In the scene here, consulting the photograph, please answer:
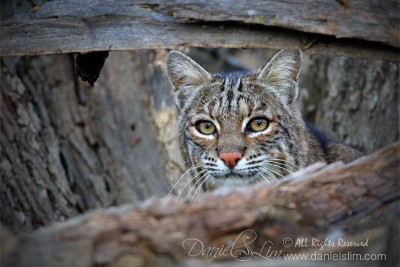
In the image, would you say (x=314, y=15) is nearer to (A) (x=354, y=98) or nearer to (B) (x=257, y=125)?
(B) (x=257, y=125)

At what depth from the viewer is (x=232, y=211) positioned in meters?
3.87

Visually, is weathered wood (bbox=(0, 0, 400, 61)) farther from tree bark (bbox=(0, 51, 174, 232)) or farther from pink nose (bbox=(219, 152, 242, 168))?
tree bark (bbox=(0, 51, 174, 232))

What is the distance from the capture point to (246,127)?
612cm

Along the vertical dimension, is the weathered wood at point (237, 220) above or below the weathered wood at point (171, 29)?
below

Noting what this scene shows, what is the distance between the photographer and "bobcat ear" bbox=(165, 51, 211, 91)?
6633 mm

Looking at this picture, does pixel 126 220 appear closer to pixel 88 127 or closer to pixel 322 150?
pixel 322 150

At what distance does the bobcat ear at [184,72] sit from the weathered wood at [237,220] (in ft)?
9.22

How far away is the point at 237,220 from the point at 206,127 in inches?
98.8

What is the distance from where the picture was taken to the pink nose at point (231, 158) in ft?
19.1

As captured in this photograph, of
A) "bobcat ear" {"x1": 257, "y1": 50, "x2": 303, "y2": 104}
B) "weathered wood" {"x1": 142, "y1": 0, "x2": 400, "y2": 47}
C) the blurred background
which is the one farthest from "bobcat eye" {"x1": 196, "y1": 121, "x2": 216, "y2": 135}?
the blurred background

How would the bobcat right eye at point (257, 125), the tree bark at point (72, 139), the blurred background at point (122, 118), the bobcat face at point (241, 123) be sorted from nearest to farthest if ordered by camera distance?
the bobcat face at point (241, 123), the bobcat right eye at point (257, 125), the tree bark at point (72, 139), the blurred background at point (122, 118)

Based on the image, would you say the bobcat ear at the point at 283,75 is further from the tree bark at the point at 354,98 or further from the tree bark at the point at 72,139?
the tree bark at the point at 72,139

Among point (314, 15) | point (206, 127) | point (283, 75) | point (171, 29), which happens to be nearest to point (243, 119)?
point (206, 127)

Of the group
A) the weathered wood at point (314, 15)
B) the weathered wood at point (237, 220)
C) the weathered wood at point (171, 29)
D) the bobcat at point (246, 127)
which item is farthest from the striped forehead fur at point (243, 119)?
the weathered wood at point (237, 220)
